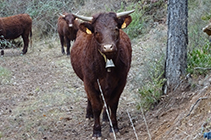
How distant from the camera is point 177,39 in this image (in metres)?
5.47

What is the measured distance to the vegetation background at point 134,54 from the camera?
579 cm

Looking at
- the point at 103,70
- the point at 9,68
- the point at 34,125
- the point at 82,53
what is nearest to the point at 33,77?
the point at 9,68

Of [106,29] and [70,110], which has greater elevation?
[106,29]

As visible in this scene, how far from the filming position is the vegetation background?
228 inches

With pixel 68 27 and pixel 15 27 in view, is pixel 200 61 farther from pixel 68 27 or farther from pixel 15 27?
pixel 15 27

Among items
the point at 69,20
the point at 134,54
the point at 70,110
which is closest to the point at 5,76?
the point at 70,110

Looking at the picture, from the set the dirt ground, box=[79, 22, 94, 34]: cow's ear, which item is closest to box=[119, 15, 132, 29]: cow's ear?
box=[79, 22, 94, 34]: cow's ear

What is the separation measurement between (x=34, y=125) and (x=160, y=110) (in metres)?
2.72

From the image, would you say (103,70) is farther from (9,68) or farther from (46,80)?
(9,68)

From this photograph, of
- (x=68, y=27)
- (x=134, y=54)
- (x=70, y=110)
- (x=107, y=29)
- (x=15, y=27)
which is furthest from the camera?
(x=15, y=27)

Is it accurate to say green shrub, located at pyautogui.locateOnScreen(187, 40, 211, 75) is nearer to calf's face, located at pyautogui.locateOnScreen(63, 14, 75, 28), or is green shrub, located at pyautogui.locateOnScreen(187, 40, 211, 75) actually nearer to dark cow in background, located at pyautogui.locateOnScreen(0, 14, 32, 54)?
calf's face, located at pyautogui.locateOnScreen(63, 14, 75, 28)

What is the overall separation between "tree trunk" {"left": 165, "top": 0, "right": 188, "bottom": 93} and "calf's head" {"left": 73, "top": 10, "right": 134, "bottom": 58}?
3.22 ft

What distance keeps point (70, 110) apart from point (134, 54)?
16.3ft

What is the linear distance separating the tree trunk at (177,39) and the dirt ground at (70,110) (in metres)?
0.42
